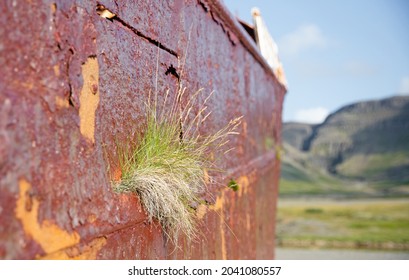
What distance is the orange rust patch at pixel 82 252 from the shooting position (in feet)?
3.83

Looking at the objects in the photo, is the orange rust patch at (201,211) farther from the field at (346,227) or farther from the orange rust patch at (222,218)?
the field at (346,227)

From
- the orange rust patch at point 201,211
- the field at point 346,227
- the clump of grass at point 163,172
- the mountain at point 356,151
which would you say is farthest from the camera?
the mountain at point 356,151

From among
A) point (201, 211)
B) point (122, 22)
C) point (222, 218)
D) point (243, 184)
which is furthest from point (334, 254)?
point (122, 22)

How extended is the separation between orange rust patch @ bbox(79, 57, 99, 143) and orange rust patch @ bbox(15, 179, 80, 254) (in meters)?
0.27

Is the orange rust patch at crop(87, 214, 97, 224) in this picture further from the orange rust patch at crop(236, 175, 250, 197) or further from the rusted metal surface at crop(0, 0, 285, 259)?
the orange rust patch at crop(236, 175, 250, 197)

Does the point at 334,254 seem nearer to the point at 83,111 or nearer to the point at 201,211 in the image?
the point at 201,211

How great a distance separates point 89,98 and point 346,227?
34.3 meters

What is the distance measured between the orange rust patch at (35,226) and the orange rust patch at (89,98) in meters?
0.27

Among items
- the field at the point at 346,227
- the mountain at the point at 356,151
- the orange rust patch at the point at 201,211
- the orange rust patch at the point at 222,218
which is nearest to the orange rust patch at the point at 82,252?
the orange rust patch at the point at 201,211

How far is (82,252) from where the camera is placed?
1.26 m

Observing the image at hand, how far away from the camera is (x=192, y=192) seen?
199 centimetres

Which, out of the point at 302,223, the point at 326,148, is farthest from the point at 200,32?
the point at 326,148
